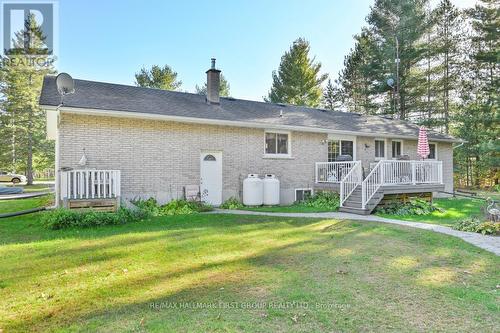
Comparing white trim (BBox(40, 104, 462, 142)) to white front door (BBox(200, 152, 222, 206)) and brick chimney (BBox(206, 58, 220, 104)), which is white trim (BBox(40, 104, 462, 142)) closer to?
white front door (BBox(200, 152, 222, 206))

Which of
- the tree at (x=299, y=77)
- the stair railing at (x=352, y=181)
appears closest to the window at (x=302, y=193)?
the stair railing at (x=352, y=181)

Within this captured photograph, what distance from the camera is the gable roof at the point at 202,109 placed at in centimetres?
1023

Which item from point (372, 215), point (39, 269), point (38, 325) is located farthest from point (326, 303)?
point (372, 215)

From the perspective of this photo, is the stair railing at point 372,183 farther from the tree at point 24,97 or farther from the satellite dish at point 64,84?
the tree at point 24,97

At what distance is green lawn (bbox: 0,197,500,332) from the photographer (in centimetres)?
305

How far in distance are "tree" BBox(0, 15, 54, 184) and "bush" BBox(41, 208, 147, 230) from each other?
82.2 feet

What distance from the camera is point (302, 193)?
539 inches

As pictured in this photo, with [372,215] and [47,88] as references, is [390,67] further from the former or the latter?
[47,88]

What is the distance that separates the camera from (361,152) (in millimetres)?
15203

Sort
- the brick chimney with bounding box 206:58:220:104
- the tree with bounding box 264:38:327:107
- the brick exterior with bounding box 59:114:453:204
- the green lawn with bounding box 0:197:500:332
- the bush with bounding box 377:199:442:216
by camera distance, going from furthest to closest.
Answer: the tree with bounding box 264:38:327:107, the brick chimney with bounding box 206:58:220:104, the bush with bounding box 377:199:442:216, the brick exterior with bounding box 59:114:453:204, the green lawn with bounding box 0:197:500:332

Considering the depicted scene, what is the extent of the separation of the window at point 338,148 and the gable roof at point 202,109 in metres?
0.72

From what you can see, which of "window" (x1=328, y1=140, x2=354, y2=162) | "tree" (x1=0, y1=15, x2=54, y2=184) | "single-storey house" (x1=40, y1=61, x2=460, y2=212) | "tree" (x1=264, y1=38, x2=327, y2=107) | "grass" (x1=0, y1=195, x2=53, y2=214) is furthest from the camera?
"tree" (x1=264, y1=38, x2=327, y2=107)

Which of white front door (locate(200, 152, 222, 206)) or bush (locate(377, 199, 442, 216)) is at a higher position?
white front door (locate(200, 152, 222, 206))

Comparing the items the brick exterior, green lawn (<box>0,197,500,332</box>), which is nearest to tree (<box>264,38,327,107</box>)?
the brick exterior
